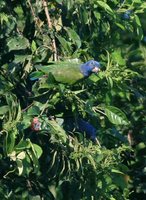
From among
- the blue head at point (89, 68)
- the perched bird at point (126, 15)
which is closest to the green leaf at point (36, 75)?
the blue head at point (89, 68)

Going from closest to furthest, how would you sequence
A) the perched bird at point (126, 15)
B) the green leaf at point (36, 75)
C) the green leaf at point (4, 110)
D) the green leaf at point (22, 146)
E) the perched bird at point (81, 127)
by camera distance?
the green leaf at point (22, 146)
the green leaf at point (4, 110)
the green leaf at point (36, 75)
the perched bird at point (81, 127)
the perched bird at point (126, 15)

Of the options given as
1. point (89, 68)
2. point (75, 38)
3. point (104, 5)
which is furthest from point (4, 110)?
point (104, 5)

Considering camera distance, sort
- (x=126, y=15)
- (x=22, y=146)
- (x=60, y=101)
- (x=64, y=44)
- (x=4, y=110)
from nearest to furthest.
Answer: (x=22, y=146)
(x=4, y=110)
(x=60, y=101)
(x=64, y=44)
(x=126, y=15)

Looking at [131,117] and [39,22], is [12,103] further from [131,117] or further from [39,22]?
[131,117]

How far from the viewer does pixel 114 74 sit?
2.46 metres

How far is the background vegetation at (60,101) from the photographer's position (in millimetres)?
2289

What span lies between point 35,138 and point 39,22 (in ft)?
1.50

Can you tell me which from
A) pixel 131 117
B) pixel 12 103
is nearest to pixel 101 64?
pixel 12 103

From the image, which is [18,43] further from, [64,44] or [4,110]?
[4,110]

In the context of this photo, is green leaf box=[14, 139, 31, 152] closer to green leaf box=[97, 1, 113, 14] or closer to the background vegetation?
the background vegetation

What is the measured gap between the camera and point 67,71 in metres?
2.42

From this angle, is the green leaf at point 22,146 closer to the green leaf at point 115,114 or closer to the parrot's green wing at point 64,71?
the parrot's green wing at point 64,71

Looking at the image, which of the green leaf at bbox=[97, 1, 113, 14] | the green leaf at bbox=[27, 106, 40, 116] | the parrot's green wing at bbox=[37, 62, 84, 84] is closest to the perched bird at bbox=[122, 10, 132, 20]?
the green leaf at bbox=[97, 1, 113, 14]

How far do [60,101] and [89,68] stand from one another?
16 cm
